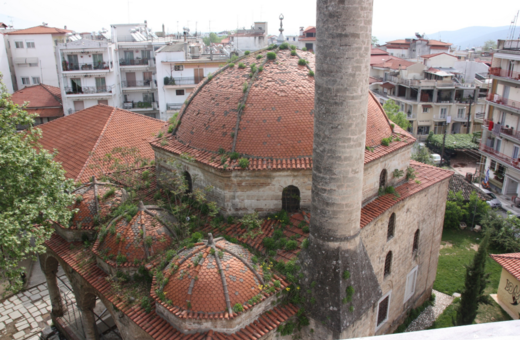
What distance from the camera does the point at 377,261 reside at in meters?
17.0

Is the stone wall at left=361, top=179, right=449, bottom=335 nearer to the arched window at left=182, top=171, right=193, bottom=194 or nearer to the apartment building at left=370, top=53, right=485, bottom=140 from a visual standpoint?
the arched window at left=182, top=171, right=193, bottom=194

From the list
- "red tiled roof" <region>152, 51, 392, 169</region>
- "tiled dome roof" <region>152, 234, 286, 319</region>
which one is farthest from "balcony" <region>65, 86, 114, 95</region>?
"tiled dome roof" <region>152, 234, 286, 319</region>

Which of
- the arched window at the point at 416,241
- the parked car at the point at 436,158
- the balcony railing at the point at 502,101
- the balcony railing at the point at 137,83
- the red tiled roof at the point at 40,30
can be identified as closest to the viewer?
the arched window at the point at 416,241

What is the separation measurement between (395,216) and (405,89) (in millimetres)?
35113

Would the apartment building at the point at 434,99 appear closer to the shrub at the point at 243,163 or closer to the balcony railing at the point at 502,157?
the balcony railing at the point at 502,157

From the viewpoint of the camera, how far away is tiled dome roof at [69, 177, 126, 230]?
1750 cm

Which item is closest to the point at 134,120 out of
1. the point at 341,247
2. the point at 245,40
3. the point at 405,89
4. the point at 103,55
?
the point at 103,55

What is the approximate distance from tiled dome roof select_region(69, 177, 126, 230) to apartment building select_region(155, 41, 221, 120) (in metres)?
21.5

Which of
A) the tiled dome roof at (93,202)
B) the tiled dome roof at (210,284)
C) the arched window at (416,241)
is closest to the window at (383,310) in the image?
the arched window at (416,241)

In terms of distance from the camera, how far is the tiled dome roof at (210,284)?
12281 millimetres

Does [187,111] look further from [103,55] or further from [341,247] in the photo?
[103,55]

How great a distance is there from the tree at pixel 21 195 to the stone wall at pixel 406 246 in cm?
1173

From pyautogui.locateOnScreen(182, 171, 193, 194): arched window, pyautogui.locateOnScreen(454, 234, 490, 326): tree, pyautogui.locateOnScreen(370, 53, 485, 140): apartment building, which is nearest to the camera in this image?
pyautogui.locateOnScreen(454, 234, 490, 326): tree

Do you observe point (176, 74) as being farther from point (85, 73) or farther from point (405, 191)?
point (405, 191)
